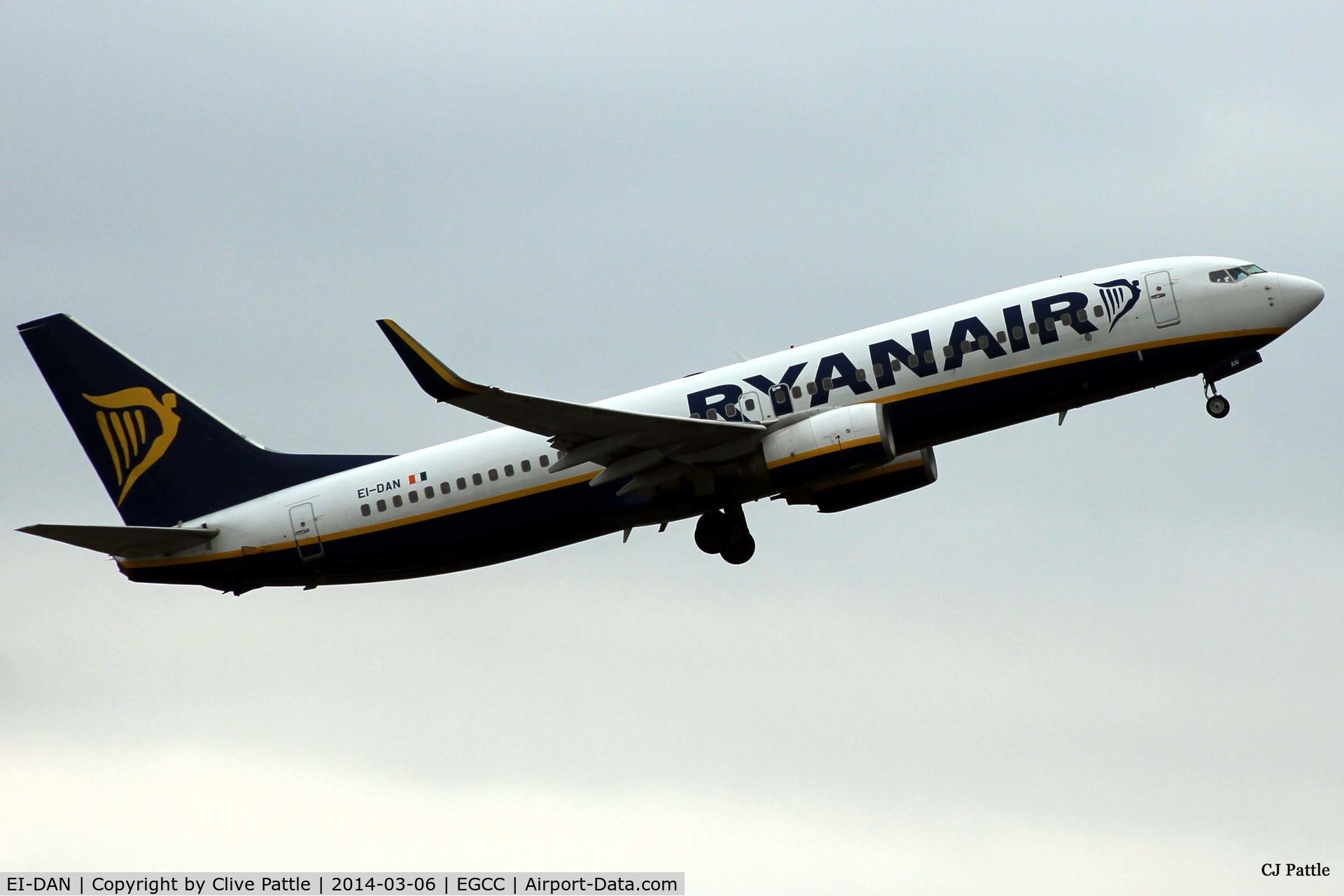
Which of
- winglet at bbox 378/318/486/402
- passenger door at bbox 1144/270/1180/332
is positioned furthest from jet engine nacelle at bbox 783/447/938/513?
winglet at bbox 378/318/486/402

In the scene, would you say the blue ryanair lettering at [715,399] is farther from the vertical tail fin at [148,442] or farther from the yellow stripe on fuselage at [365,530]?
the vertical tail fin at [148,442]

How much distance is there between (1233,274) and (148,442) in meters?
30.2

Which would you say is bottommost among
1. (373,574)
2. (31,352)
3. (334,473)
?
(373,574)

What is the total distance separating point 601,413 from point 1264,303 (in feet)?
55.5

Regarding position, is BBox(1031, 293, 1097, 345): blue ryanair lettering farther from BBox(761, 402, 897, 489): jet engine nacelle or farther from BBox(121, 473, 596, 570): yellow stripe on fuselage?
BBox(121, 473, 596, 570): yellow stripe on fuselage

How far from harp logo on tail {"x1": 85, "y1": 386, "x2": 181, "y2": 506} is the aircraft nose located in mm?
30581

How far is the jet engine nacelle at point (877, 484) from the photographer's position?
140 feet

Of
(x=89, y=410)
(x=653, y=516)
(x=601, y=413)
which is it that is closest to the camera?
(x=601, y=413)

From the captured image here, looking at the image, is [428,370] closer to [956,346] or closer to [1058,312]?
[956,346]

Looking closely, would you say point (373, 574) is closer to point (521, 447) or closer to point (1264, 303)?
point (521, 447)

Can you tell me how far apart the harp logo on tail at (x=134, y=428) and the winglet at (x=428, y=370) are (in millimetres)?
13437

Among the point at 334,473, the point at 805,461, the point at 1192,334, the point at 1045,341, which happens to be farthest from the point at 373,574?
the point at 1192,334

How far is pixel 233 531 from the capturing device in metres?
42.2

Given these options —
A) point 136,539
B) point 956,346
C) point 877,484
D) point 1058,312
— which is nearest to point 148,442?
point 136,539
